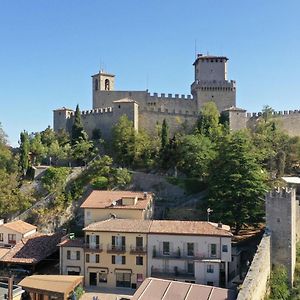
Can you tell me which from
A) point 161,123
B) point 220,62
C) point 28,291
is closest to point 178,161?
point 161,123

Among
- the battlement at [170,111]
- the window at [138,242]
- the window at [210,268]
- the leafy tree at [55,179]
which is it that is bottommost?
the window at [210,268]

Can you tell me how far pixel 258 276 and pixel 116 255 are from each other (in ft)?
37.7

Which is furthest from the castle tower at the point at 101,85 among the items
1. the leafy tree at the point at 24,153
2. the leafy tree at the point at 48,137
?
the leafy tree at the point at 24,153

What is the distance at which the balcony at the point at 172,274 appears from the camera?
84.0ft

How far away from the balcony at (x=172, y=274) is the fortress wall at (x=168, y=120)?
23.3 metres

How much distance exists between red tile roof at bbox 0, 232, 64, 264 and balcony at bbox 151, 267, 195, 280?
27.5 feet

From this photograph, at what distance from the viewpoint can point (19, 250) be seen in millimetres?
29641

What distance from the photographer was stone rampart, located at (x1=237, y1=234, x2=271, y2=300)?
1600 cm

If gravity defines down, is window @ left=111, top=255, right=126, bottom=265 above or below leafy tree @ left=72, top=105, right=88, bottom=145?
below

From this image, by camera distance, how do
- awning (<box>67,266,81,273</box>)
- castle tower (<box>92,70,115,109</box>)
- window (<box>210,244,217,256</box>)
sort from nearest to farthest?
window (<box>210,244,217,256</box>)
awning (<box>67,266,81,273</box>)
castle tower (<box>92,70,115,109</box>)

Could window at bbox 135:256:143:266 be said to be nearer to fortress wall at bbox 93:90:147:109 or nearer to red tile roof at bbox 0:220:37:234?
red tile roof at bbox 0:220:37:234

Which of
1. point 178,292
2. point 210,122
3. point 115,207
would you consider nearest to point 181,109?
point 210,122

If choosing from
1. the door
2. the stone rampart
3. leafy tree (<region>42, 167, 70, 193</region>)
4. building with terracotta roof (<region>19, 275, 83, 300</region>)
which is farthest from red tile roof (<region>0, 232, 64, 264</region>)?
the stone rampart

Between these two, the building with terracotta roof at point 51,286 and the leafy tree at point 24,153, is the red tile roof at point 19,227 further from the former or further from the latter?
the leafy tree at point 24,153
